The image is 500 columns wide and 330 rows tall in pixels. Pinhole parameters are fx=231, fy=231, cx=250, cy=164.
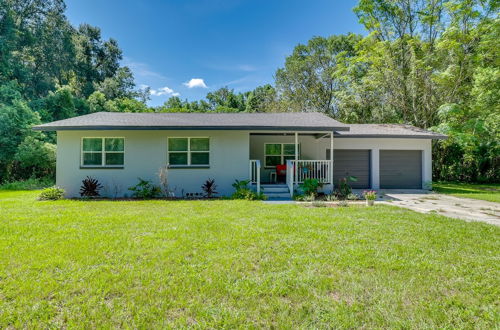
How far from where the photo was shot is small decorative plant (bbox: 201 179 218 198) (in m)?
8.79

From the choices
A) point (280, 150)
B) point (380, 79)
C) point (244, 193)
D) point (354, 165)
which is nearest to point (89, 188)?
point (244, 193)

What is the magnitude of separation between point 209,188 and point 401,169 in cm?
941

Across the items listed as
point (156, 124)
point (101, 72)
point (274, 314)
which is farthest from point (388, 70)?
point (101, 72)

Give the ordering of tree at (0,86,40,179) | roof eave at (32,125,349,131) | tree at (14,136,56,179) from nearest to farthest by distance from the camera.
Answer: roof eave at (32,125,349,131) → tree at (14,136,56,179) → tree at (0,86,40,179)

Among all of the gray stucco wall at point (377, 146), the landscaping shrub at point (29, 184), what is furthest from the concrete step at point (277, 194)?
the landscaping shrub at point (29, 184)

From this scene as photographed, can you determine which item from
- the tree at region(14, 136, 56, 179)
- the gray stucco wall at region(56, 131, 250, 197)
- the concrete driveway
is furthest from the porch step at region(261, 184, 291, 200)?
the tree at region(14, 136, 56, 179)

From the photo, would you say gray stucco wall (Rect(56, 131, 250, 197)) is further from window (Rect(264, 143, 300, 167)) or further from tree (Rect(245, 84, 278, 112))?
tree (Rect(245, 84, 278, 112))

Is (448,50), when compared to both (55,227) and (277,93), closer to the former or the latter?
(277,93)

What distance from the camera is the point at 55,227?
4.66 m

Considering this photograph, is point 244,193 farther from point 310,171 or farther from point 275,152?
point 275,152

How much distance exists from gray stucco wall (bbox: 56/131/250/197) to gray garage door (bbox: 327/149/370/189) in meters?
5.01

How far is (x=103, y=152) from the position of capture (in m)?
9.07

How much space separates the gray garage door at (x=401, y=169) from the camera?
Answer: 1138 centimetres

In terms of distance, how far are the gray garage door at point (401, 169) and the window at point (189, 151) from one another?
28.1 ft
